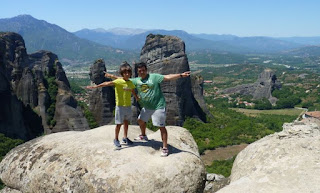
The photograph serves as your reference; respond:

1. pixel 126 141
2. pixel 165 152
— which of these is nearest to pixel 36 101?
pixel 126 141

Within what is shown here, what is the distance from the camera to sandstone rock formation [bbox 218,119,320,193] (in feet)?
19.2

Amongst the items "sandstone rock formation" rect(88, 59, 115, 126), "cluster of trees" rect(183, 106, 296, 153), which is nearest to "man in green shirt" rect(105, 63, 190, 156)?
"cluster of trees" rect(183, 106, 296, 153)

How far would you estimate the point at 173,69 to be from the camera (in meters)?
43.5

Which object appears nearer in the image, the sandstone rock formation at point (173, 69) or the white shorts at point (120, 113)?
the white shorts at point (120, 113)

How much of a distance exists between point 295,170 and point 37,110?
3737 centimetres

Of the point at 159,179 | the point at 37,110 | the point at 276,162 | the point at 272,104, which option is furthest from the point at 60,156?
the point at 272,104

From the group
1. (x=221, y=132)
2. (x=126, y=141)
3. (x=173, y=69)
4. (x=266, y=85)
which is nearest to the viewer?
(x=126, y=141)

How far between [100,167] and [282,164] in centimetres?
442

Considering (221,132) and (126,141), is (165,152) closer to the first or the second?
(126,141)

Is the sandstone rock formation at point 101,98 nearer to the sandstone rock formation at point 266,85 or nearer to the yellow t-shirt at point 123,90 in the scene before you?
the yellow t-shirt at point 123,90

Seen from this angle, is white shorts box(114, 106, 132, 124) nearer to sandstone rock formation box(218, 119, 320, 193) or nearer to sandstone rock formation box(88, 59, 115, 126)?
sandstone rock formation box(218, 119, 320, 193)

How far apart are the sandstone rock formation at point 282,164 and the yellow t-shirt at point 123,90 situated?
3681mm

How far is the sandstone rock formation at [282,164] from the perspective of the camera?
19.2ft

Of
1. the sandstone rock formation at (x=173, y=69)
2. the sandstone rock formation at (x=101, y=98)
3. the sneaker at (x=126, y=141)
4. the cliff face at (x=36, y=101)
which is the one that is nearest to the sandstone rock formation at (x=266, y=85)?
the sandstone rock formation at (x=173, y=69)
